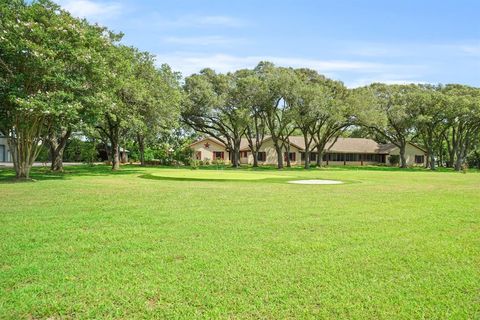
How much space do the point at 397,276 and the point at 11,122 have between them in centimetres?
1989

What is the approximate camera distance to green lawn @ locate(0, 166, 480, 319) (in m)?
4.15

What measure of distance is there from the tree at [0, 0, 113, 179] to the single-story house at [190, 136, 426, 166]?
4109cm

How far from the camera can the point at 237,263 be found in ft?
18.2

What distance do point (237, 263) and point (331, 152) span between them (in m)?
59.5

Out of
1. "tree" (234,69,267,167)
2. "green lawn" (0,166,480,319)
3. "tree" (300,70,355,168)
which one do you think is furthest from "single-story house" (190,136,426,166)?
"green lawn" (0,166,480,319)

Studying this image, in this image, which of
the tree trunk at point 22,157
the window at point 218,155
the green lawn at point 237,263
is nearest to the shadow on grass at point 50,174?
the tree trunk at point 22,157

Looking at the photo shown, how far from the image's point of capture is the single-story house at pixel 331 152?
204 ft

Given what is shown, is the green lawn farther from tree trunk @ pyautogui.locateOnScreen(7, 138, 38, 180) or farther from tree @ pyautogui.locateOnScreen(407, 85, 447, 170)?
tree @ pyautogui.locateOnScreen(407, 85, 447, 170)

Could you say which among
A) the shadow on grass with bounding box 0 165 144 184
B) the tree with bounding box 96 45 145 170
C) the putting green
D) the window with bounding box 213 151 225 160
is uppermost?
the tree with bounding box 96 45 145 170

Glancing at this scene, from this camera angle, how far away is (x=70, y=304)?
13.6ft

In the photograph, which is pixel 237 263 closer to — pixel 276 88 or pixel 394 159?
pixel 276 88

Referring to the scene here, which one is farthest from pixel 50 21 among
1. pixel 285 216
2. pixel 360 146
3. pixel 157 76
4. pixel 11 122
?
pixel 360 146

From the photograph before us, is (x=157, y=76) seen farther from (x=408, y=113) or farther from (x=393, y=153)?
(x=393, y=153)

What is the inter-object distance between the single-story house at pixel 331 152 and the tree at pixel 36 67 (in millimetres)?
41092
